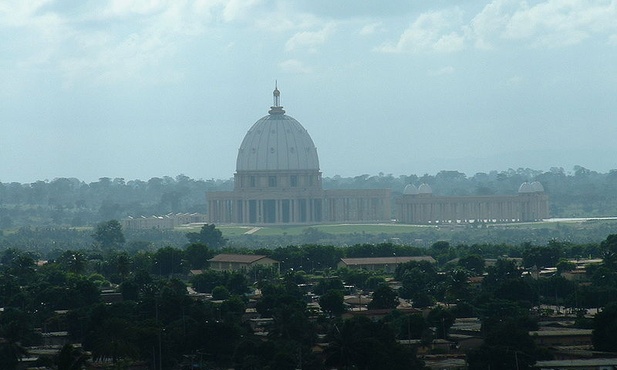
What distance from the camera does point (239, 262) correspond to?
11338cm

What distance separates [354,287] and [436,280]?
18.9 ft

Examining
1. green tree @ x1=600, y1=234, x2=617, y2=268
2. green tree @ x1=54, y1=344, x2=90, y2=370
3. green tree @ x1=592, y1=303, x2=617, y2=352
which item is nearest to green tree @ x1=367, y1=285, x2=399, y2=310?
green tree @ x1=592, y1=303, x2=617, y2=352

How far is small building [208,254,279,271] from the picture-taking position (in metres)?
112

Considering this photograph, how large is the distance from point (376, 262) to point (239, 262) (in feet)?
31.3

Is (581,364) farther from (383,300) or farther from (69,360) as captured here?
(383,300)

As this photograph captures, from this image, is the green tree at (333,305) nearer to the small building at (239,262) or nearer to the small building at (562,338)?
the small building at (562,338)

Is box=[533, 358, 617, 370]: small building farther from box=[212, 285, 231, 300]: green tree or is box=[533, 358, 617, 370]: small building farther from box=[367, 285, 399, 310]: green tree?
box=[212, 285, 231, 300]: green tree

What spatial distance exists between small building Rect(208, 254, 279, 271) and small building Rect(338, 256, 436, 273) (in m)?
4.87

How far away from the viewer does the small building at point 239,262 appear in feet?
368

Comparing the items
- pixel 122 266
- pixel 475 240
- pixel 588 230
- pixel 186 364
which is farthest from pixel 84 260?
pixel 588 230

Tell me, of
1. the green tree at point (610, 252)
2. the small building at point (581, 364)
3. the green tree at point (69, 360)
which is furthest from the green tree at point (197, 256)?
the green tree at point (69, 360)

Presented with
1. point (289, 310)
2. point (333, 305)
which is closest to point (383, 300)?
point (333, 305)

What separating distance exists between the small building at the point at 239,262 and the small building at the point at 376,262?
487 cm

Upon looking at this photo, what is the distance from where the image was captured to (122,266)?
4213 inches
